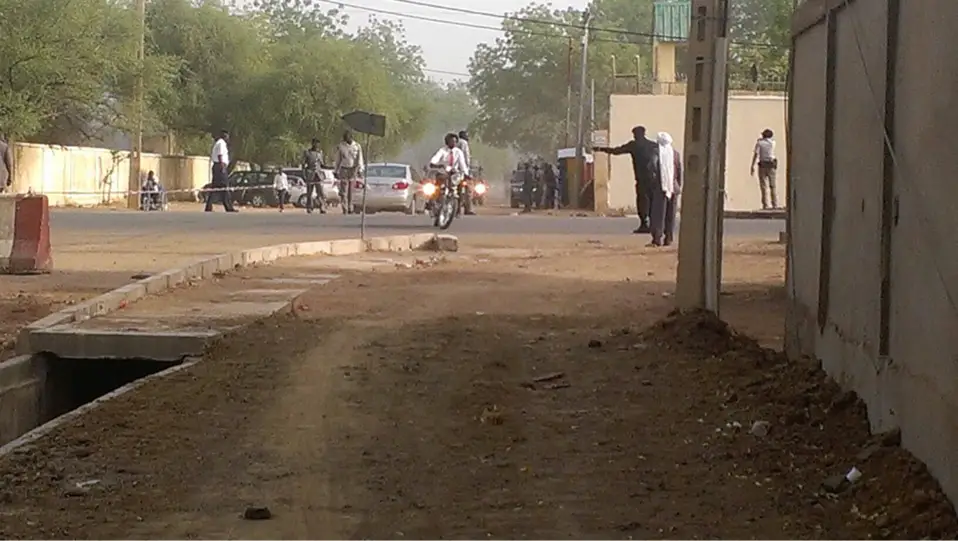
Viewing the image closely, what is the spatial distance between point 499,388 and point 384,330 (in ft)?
8.73

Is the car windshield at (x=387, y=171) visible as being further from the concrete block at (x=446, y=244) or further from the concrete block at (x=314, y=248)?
the concrete block at (x=314, y=248)

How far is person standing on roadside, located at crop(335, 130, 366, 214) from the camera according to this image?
104ft

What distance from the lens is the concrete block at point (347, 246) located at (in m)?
20.2

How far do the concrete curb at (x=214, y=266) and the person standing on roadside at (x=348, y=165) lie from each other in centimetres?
923

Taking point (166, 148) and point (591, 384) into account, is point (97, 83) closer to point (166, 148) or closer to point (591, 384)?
point (166, 148)

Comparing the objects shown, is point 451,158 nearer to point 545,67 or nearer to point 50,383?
point 50,383

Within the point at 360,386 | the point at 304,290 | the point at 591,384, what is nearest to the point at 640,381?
the point at 591,384

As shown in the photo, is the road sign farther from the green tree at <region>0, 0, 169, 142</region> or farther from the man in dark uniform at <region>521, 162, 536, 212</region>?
the man in dark uniform at <region>521, 162, 536, 212</region>

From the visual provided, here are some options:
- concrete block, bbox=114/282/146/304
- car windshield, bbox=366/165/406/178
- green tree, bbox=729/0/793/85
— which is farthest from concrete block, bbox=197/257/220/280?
green tree, bbox=729/0/793/85

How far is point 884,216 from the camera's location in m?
6.79

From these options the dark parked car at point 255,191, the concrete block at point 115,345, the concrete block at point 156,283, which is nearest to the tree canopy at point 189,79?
the dark parked car at point 255,191

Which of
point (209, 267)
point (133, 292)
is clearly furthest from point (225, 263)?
point (133, 292)

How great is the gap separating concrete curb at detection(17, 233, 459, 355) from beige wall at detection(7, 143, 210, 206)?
21.3m

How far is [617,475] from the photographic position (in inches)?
261
